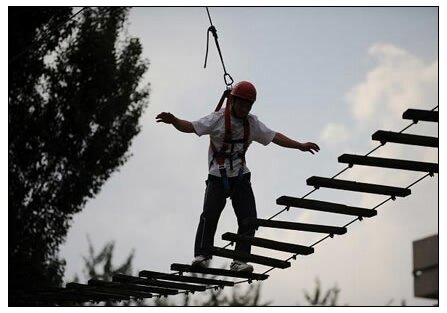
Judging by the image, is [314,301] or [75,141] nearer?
[75,141]

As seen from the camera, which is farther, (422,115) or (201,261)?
(201,261)

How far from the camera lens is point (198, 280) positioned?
966cm

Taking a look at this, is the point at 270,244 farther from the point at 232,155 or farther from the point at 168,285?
the point at 168,285

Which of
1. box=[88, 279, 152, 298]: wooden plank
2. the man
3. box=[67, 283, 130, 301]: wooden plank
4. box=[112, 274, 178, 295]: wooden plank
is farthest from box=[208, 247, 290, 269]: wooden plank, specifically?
box=[67, 283, 130, 301]: wooden plank

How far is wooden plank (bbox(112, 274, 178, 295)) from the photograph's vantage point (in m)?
9.81

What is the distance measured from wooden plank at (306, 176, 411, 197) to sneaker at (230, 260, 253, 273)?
1181mm

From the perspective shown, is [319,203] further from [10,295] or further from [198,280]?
[10,295]

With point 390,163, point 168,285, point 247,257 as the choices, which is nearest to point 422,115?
point 390,163

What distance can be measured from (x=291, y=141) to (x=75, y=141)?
45.8 ft

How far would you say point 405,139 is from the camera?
342 inches

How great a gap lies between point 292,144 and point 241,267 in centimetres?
120

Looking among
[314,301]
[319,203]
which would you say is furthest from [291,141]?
[314,301]

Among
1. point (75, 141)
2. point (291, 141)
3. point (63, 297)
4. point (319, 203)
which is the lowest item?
point (63, 297)

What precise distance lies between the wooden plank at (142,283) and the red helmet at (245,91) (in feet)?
6.23
